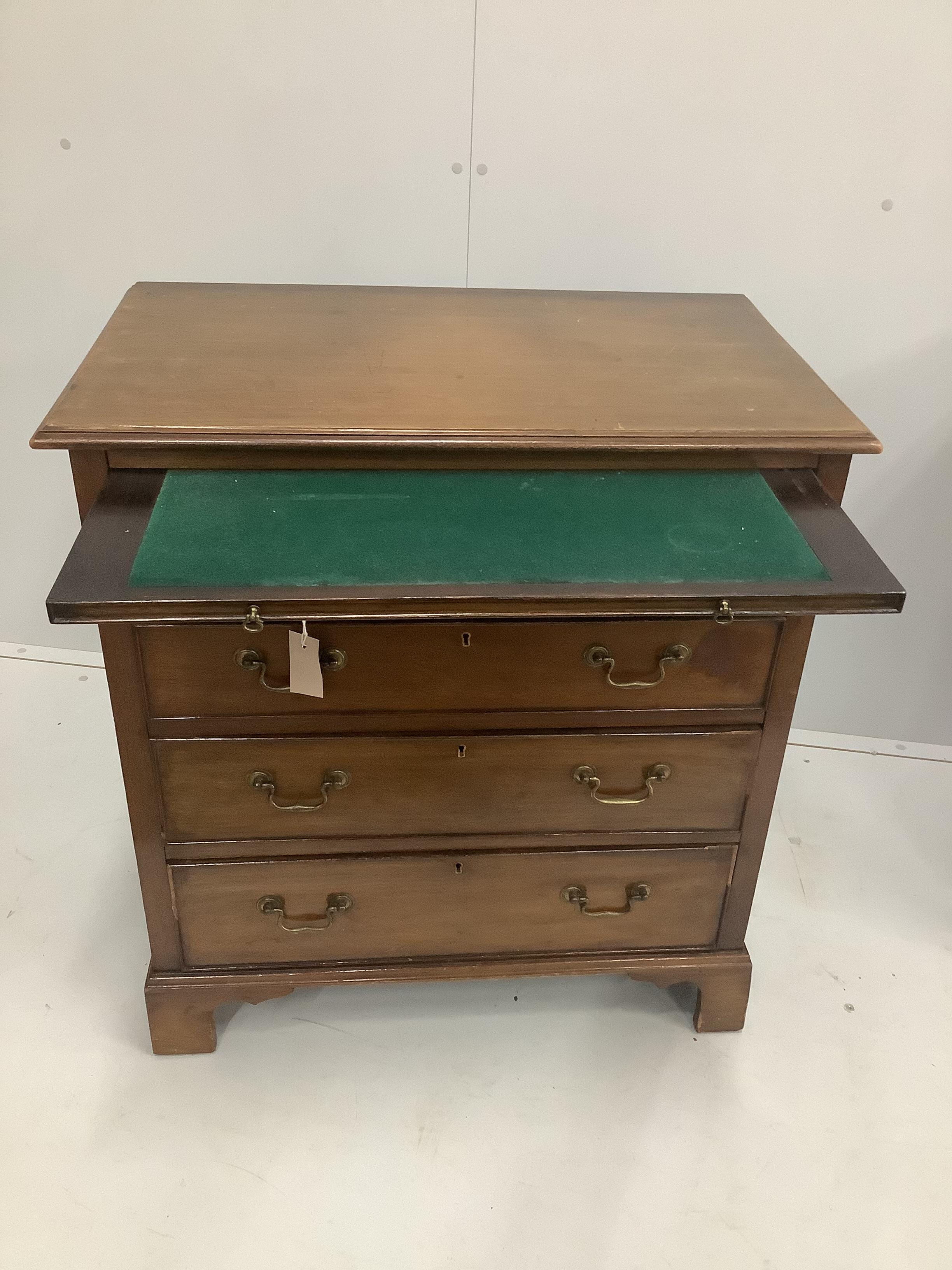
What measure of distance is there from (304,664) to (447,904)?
1.85 feet

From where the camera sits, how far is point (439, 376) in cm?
157

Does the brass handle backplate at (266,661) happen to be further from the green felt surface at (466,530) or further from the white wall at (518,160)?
the white wall at (518,160)

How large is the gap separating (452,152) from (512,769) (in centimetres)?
122

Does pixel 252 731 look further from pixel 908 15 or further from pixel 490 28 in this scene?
pixel 908 15

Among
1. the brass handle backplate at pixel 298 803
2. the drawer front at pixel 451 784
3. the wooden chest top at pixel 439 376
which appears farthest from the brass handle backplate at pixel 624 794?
the wooden chest top at pixel 439 376

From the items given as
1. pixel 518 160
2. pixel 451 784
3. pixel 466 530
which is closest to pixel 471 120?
pixel 518 160

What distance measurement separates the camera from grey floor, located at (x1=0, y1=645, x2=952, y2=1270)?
1574mm

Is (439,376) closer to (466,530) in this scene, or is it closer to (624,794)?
(466,530)

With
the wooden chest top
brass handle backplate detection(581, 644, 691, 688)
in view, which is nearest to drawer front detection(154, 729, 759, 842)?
brass handle backplate detection(581, 644, 691, 688)

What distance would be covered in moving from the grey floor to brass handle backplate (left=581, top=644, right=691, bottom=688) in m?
0.76

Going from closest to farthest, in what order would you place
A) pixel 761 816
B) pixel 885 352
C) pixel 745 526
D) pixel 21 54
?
pixel 745 526 → pixel 761 816 → pixel 21 54 → pixel 885 352

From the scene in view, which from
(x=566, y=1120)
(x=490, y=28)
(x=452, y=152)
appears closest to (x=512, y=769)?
(x=566, y=1120)

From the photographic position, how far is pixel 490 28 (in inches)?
75.2

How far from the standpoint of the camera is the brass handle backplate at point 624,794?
1.58m
